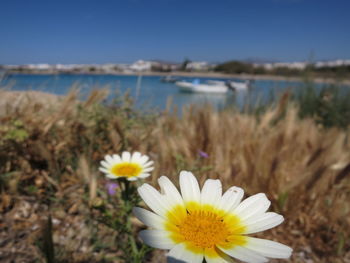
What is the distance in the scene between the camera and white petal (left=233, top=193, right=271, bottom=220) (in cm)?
52

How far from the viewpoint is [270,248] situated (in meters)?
0.45

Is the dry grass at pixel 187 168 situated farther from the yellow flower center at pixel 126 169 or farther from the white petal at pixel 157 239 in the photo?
the white petal at pixel 157 239

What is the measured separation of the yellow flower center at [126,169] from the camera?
98 cm

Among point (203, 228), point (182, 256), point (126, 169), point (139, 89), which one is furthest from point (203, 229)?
point (139, 89)

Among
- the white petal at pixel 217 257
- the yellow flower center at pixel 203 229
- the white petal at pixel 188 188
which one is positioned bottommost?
the white petal at pixel 217 257

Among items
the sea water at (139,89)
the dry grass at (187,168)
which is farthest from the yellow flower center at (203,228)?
the sea water at (139,89)

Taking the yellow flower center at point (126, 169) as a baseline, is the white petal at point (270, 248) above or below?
above

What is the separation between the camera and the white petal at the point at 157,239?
0.40m

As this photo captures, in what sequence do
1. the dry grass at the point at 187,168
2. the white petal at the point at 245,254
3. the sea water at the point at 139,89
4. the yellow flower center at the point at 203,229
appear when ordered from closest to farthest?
the white petal at the point at 245,254 → the yellow flower center at the point at 203,229 → the dry grass at the point at 187,168 → the sea water at the point at 139,89

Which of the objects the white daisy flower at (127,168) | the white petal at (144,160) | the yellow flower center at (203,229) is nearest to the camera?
the yellow flower center at (203,229)

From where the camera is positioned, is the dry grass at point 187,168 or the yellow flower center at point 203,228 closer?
the yellow flower center at point 203,228

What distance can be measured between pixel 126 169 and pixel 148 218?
60 centimetres

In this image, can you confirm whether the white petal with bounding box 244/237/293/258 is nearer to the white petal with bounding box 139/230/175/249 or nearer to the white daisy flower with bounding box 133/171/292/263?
the white daisy flower with bounding box 133/171/292/263

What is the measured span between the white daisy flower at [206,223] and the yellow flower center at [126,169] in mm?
438
